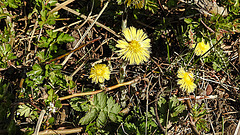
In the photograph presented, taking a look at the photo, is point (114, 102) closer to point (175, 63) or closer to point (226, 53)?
point (175, 63)

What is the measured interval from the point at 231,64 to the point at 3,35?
2377 millimetres

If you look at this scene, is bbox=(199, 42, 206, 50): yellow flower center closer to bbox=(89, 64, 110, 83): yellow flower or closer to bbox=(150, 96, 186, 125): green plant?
bbox=(150, 96, 186, 125): green plant

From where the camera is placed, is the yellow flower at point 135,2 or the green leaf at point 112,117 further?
the green leaf at point 112,117

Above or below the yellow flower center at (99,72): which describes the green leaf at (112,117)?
below

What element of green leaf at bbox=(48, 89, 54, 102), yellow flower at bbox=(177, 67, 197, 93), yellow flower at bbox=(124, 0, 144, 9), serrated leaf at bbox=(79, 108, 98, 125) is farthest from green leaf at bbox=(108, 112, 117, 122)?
yellow flower at bbox=(124, 0, 144, 9)

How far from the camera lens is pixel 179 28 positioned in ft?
7.32

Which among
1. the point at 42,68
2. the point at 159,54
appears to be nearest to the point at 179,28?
the point at 159,54

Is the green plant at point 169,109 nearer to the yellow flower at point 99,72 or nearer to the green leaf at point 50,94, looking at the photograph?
the yellow flower at point 99,72

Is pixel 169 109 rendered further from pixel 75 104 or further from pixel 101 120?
pixel 75 104

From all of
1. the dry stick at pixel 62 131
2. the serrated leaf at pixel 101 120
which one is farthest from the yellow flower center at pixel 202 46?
the dry stick at pixel 62 131

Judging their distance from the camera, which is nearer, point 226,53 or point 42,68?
point 42,68

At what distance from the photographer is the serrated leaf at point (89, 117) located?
1933mm

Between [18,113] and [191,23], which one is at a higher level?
[191,23]

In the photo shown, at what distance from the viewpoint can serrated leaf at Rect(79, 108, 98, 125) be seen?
1933 millimetres
